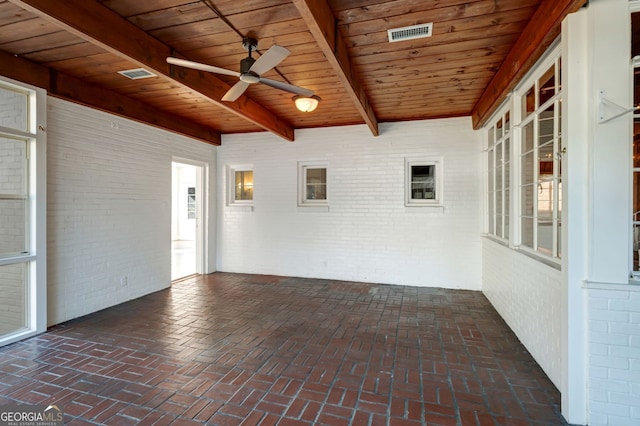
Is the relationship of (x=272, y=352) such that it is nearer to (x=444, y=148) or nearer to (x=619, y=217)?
(x=619, y=217)

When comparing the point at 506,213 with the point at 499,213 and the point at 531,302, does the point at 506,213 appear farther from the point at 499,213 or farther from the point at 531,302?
the point at 531,302

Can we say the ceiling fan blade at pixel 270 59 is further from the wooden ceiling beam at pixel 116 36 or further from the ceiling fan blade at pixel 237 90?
the wooden ceiling beam at pixel 116 36

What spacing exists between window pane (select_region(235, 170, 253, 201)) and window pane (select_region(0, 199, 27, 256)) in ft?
A: 11.4

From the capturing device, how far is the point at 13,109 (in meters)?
3.21

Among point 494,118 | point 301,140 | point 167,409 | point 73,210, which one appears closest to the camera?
point 167,409

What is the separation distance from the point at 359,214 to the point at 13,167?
4565mm

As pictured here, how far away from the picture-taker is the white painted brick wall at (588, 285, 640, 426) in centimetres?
186

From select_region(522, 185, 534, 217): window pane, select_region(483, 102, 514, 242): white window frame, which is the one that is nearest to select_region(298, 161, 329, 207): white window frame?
select_region(483, 102, 514, 242): white window frame

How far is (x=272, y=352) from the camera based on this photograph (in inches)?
113

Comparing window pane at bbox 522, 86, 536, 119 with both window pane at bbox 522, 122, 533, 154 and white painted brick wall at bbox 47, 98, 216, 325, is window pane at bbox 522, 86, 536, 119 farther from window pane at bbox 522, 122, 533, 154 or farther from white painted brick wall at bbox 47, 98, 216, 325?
→ white painted brick wall at bbox 47, 98, 216, 325

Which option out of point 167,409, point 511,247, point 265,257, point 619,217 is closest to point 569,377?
point 619,217

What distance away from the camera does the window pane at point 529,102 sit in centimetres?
304

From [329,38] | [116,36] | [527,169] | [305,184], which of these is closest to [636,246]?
[527,169]

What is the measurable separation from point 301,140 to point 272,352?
4.02m
